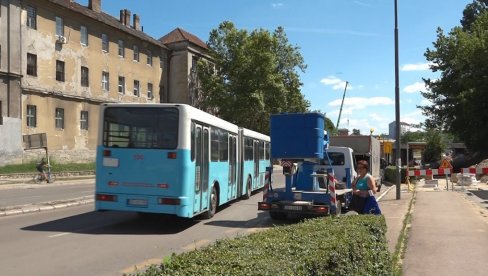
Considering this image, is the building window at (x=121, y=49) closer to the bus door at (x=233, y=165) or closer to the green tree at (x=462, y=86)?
the green tree at (x=462, y=86)

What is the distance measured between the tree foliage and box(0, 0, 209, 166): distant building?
24.3 feet

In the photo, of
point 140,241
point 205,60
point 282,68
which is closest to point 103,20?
point 205,60

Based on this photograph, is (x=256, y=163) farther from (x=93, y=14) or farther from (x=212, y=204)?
(x=93, y=14)

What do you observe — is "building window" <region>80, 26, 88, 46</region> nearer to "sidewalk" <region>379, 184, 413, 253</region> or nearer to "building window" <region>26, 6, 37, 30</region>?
"building window" <region>26, 6, 37, 30</region>

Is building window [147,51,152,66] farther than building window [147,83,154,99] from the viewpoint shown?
Yes

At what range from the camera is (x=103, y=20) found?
4659 centimetres

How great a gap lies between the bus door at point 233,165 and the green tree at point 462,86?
2898cm

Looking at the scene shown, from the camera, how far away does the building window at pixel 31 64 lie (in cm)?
3820

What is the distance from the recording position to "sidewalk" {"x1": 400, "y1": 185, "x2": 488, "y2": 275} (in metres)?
7.49

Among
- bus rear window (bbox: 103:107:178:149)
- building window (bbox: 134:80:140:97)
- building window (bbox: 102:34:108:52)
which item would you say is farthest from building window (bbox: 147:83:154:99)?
bus rear window (bbox: 103:107:178:149)

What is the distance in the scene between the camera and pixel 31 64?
1515 inches

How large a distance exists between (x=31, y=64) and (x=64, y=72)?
3617 millimetres

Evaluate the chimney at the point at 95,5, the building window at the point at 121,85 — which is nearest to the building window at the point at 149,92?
the building window at the point at 121,85

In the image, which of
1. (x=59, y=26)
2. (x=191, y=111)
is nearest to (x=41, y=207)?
(x=191, y=111)
